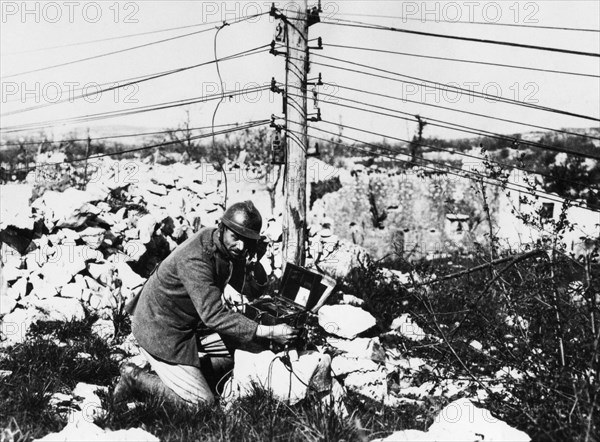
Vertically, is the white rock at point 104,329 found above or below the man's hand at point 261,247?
below

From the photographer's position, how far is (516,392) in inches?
152

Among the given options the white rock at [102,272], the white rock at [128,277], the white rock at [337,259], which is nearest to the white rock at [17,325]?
the white rock at [102,272]

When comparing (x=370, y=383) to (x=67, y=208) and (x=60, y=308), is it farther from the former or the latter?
(x=67, y=208)

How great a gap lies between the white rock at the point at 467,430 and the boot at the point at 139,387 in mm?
1869

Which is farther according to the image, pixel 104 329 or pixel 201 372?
pixel 104 329

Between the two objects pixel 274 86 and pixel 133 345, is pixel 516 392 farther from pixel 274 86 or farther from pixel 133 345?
pixel 274 86

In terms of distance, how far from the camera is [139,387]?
14.7 ft

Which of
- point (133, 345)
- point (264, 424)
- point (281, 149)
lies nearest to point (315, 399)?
point (264, 424)

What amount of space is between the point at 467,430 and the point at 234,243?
2.25 metres

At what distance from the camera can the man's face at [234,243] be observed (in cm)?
446

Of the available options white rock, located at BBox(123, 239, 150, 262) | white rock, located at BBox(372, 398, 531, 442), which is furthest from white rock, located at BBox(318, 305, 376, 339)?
white rock, located at BBox(372, 398, 531, 442)

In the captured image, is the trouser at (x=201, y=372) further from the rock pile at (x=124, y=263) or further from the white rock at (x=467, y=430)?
the white rock at (x=467, y=430)

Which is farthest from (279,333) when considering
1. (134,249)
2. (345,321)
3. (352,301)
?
(134,249)

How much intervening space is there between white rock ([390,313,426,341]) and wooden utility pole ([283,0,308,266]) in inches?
59.5
